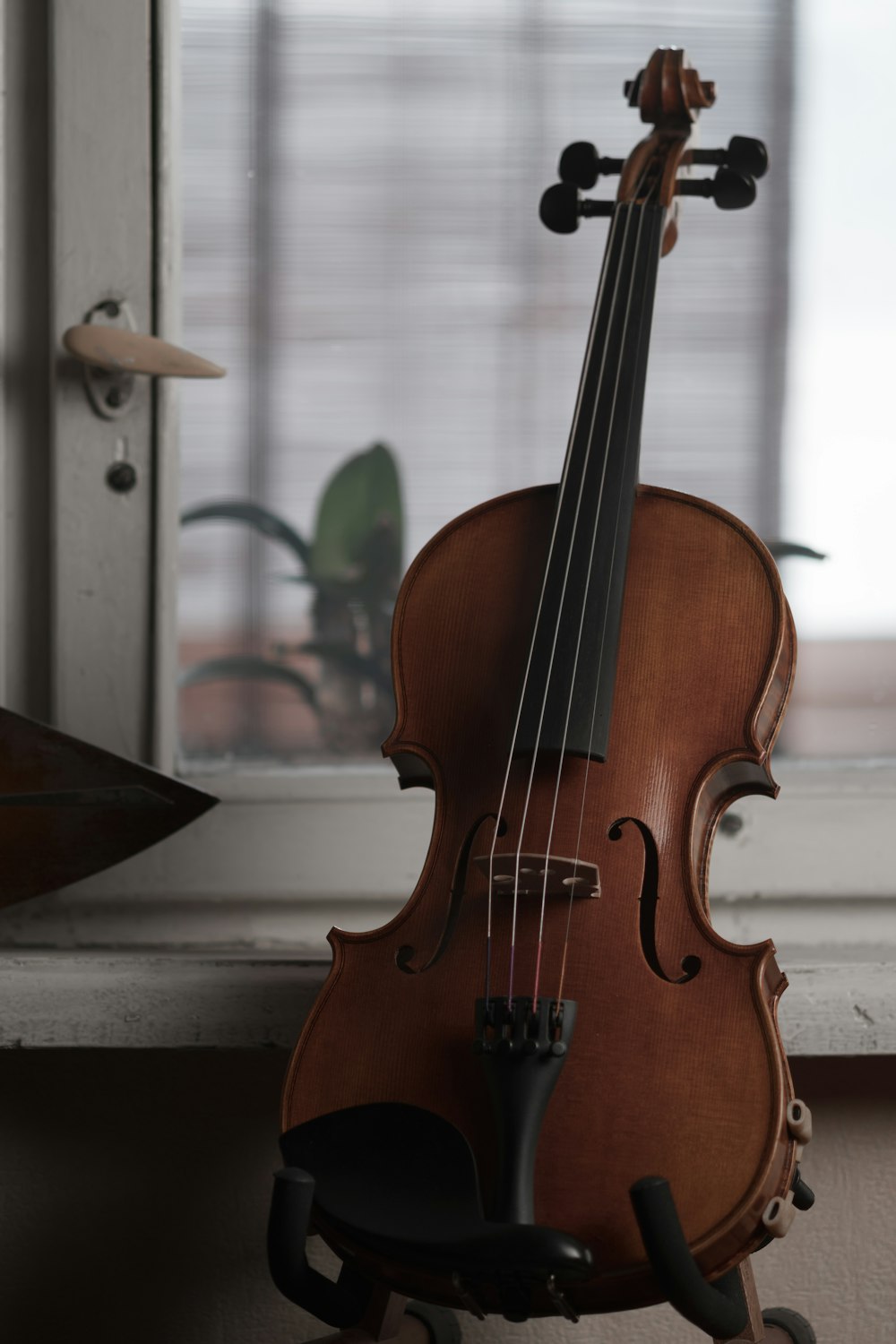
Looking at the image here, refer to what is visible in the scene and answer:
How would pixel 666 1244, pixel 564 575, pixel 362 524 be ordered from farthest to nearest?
pixel 362 524, pixel 564 575, pixel 666 1244

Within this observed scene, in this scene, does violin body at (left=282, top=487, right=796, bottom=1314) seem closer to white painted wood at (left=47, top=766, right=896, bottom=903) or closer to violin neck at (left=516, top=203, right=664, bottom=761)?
violin neck at (left=516, top=203, right=664, bottom=761)

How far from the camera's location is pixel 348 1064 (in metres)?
0.63

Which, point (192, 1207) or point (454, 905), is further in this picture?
point (192, 1207)

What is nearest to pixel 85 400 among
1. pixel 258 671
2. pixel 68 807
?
pixel 258 671

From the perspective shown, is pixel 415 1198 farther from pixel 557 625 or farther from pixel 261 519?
pixel 261 519

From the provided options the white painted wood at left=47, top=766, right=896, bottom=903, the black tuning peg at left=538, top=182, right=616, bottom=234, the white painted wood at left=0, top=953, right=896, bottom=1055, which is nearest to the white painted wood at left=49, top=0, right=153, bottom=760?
the white painted wood at left=47, top=766, right=896, bottom=903

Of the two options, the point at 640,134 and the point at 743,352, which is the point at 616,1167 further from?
the point at 640,134

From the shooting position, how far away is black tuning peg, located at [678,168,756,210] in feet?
2.95

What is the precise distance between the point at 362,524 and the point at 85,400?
0.97ft

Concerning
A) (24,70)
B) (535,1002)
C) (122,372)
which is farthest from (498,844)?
(24,70)

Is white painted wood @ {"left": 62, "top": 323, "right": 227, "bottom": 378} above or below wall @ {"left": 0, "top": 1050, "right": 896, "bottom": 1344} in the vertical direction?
above

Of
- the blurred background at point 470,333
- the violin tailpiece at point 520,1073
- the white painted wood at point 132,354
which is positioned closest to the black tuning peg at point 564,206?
the blurred background at point 470,333

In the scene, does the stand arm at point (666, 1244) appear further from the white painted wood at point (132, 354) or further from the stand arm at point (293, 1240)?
the white painted wood at point (132, 354)

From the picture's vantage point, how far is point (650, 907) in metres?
0.65
